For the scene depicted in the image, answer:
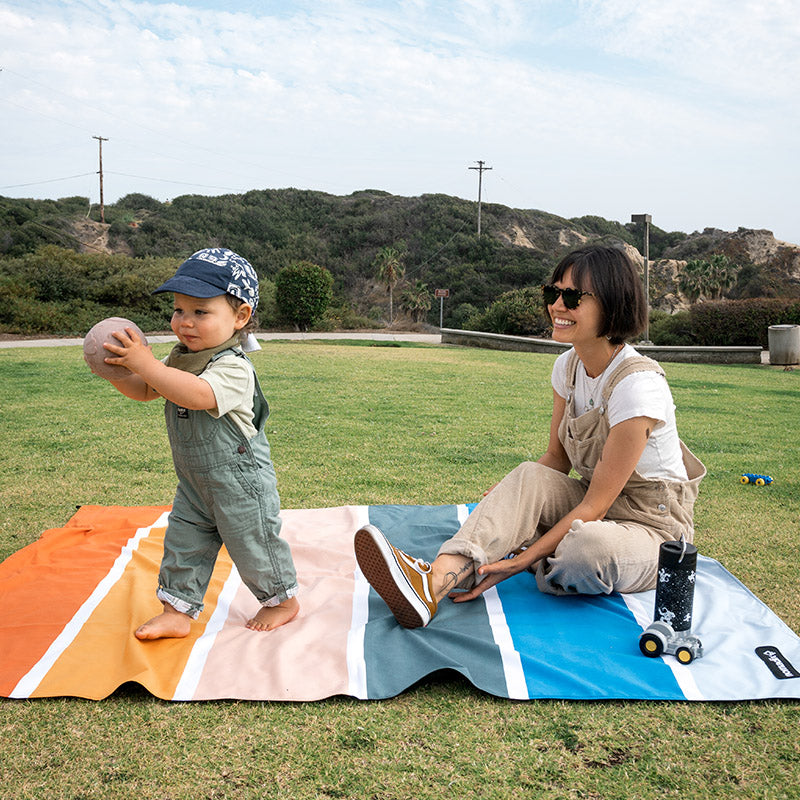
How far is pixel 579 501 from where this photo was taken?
3338mm

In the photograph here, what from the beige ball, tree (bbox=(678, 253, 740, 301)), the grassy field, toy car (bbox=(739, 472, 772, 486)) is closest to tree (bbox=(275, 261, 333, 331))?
tree (bbox=(678, 253, 740, 301))

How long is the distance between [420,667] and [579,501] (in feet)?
3.79

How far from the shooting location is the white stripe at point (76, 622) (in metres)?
2.47

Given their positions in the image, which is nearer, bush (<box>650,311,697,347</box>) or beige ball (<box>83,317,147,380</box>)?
beige ball (<box>83,317,147,380</box>)

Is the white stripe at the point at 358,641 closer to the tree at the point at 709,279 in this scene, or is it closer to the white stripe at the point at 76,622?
the white stripe at the point at 76,622

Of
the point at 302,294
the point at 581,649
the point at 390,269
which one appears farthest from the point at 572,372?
the point at 390,269

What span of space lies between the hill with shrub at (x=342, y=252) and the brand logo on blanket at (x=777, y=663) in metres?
25.6

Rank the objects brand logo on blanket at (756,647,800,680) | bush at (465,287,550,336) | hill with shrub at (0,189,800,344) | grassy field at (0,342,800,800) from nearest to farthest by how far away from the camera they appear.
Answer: grassy field at (0,342,800,800) < brand logo on blanket at (756,647,800,680) < bush at (465,287,550,336) < hill with shrub at (0,189,800,344)

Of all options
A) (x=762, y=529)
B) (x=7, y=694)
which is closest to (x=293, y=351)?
(x=762, y=529)

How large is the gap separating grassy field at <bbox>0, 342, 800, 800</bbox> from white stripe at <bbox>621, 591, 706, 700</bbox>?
0.06m

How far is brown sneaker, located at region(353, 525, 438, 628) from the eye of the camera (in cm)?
277

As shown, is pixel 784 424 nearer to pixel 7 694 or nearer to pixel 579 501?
pixel 579 501

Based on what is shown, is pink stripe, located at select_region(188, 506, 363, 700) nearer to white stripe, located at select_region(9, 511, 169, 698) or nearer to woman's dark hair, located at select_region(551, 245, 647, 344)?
white stripe, located at select_region(9, 511, 169, 698)

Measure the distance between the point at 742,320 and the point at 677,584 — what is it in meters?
21.2
